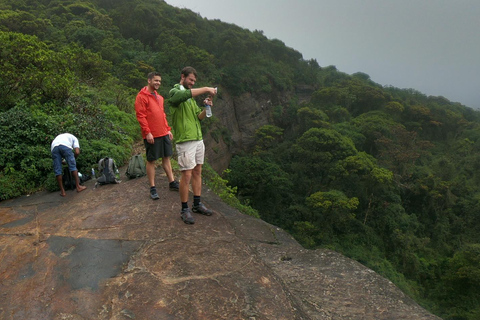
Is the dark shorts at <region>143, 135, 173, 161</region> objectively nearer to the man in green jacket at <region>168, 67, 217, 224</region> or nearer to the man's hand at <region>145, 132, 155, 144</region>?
the man's hand at <region>145, 132, 155, 144</region>

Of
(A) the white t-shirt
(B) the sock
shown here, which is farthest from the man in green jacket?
(A) the white t-shirt

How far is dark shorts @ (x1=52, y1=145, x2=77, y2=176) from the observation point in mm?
4535

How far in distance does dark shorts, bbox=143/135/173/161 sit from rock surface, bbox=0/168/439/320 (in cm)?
62

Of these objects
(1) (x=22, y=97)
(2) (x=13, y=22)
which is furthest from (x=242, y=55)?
(1) (x=22, y=97)

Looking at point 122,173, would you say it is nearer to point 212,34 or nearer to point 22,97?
point 22,97

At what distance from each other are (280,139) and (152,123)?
30.5 m

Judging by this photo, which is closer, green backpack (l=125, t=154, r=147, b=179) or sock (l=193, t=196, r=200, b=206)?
sock (l=193, t=196, r=200, b=206)

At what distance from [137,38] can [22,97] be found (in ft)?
92.5

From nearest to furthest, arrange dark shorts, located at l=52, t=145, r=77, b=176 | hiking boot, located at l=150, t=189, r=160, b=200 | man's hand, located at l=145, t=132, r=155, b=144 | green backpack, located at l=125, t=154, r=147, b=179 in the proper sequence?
man's hand, located at l=145, t=132, r=155, b=144 → hiking boot, located at l=150, t=189, r=160, b=200 → dark shorts, located at l=52, t=145, r=77, b=176 → green backpack, located at l=125, t=154, r=147, b=179

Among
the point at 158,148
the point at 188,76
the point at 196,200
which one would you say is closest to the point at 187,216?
the point at 196,200

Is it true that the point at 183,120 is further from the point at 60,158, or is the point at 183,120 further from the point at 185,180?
the point at 60,158

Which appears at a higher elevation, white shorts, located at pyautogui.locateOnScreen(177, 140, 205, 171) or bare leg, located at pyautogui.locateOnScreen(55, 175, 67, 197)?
white shorts, located at pyautogui.locateOnScreen(177, 140, 205, 171)

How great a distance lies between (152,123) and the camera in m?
3.91

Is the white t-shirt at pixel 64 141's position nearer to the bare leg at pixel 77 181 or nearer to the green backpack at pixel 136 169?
the bare leg at pixel 77 181
